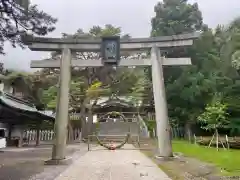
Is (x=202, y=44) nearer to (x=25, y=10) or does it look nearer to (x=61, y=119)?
(x=61, y=119)

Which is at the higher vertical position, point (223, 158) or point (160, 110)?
point (160, 110)

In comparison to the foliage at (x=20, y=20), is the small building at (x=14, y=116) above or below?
below

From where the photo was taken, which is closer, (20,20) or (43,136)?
(20,20)

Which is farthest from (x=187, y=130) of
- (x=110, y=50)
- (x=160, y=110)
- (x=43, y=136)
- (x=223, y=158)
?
(x=110, y=50)

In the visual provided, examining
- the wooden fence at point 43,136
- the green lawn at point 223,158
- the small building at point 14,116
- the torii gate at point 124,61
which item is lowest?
the green lawn at point 223,158

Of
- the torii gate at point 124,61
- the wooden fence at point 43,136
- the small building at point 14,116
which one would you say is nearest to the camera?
the torii gate at point 124,61

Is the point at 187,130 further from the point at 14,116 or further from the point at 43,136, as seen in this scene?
the point at 14,116

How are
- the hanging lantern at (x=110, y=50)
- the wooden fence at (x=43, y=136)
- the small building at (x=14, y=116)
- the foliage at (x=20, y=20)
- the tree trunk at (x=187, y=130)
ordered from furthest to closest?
the tree trunk at (x=187, y=130) → the wooden fence at (x=43, y=136) → the small building at (x=14, y=116) → the hanging lantern at (x=110, y=50) → the foliage at (x=20, y=20)

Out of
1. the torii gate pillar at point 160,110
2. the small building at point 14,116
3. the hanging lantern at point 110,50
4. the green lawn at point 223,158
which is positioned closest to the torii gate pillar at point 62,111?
the hanging lantern at point 110,50

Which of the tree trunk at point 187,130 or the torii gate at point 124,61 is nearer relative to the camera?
the torii gate at point 124,61

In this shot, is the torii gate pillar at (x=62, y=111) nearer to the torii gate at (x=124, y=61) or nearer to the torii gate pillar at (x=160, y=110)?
the torii gate at (x=124, y=61)

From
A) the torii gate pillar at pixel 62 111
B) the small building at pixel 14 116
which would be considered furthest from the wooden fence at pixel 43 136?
the torii gate pillar at pixel 62 111

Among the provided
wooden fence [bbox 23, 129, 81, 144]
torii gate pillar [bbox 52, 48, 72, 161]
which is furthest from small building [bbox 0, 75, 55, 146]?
torii gate pillar [bbox 52, 48, 72, 161]

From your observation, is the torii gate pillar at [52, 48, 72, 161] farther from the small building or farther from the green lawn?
the green lawn
